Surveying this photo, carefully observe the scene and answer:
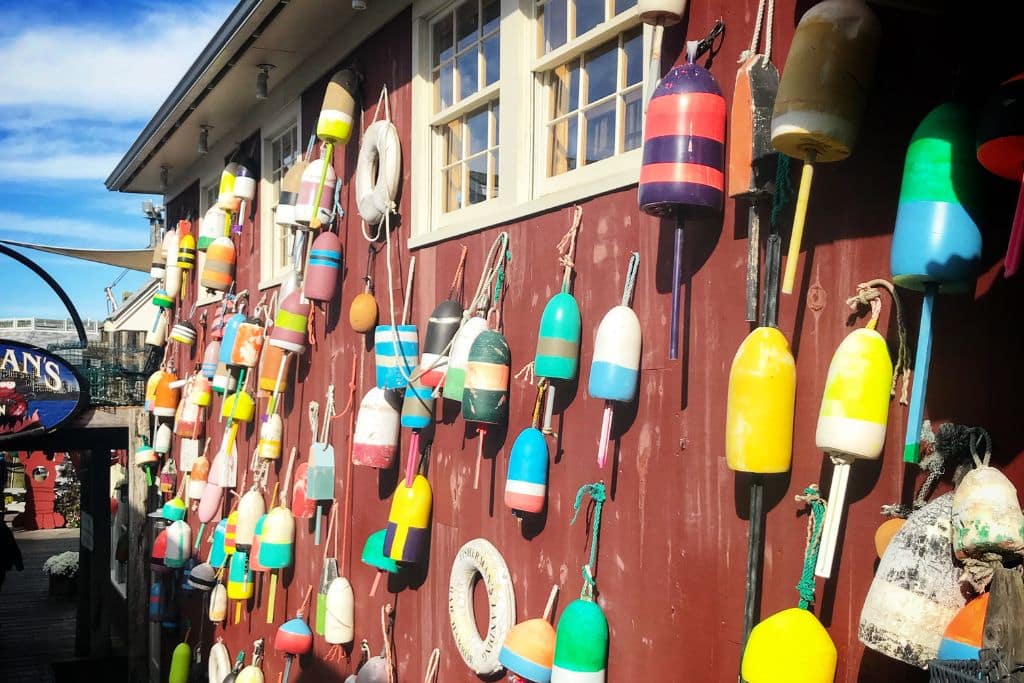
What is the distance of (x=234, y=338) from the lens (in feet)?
27.4

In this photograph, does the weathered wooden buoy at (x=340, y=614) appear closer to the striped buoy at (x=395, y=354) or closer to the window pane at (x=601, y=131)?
the striped buoy at (x=395, y=354)

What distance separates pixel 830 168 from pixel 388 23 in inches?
154

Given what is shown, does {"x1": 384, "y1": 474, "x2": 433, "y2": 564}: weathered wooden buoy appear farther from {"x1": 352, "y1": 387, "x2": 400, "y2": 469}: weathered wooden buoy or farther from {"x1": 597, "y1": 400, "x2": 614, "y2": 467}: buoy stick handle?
{"x1": 597, "y1": 400, "x2": 614, "y2": 467}: buoy stick handle

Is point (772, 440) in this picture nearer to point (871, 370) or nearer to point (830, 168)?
point (871, 370)

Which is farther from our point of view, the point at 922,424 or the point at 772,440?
the point at 772,440

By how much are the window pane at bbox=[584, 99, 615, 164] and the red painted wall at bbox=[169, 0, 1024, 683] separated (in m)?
0.25

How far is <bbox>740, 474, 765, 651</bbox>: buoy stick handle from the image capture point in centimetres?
310

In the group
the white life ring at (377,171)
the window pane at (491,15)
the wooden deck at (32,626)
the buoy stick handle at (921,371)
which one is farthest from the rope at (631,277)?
the wooden deck at (32,626)

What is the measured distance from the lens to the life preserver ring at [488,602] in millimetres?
4512

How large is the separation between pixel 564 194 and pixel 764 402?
165 cm

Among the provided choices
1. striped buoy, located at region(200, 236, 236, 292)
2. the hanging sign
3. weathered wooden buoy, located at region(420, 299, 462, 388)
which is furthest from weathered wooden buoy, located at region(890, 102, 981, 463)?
the hanging sign

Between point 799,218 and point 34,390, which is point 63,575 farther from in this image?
point 799,218

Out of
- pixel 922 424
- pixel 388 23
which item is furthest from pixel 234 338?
pixel 922 424

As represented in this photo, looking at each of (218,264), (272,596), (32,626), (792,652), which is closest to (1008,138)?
(792,652)
